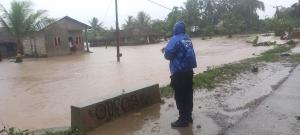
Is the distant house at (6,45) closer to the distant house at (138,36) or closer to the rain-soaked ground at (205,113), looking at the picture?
the distant house at (138,36)

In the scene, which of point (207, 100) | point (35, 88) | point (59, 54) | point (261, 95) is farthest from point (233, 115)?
point (59, 54)

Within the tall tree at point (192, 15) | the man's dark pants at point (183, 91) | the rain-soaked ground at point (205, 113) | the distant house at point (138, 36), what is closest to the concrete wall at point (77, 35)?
the distant house at point (138, 36)

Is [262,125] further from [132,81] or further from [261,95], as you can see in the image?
[132,81]

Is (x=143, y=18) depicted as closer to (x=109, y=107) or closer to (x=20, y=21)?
(x=20, y=21)

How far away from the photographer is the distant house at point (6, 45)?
39.3 m

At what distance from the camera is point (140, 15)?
221 ft

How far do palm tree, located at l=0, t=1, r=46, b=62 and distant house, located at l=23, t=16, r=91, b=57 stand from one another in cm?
122

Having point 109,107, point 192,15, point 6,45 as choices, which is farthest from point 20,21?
point 192,15

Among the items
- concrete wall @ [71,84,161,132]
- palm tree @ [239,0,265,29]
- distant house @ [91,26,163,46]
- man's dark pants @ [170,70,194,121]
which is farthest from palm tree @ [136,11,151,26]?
man's dark pants @ [170,70,194,121]

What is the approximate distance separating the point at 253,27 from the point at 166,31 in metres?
16.1

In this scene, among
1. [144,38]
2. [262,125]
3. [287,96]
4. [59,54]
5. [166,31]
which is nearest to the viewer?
[262,125]

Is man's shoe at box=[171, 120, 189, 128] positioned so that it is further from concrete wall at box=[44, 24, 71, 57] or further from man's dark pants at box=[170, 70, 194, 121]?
concrete wall at box=[44, 24, 71, 57]

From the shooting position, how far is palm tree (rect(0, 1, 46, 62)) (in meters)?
35.2

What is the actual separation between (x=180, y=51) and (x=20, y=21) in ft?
107
